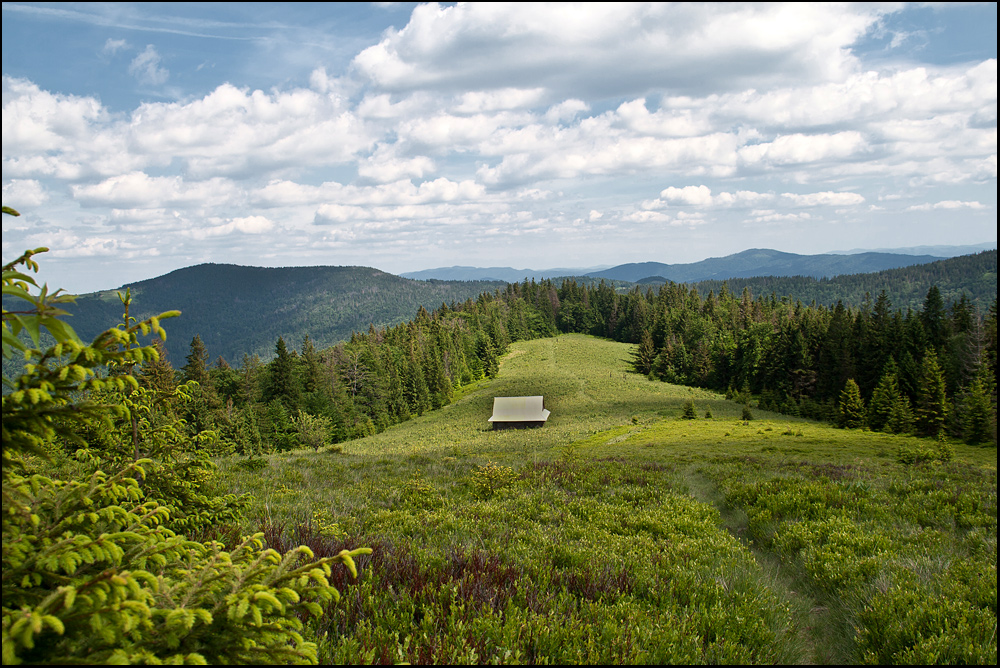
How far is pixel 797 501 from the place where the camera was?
10.2m

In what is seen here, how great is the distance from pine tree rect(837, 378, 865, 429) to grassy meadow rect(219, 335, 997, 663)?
144ft

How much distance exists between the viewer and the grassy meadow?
4.42 m

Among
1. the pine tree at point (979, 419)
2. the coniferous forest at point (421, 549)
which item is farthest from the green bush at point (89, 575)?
the pine tree at point (979, 419)

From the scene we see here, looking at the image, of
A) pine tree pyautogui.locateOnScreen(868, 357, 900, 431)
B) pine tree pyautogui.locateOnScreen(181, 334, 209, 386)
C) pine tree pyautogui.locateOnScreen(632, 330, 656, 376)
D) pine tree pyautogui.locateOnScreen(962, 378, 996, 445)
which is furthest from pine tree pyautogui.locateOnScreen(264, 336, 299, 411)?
pine tree pyautogui.locateOnScreen(632, 330, 656, 376)

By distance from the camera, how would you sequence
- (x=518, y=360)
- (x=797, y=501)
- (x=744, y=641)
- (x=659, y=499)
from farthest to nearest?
(x=518, y=360) → (x=659, y=499) → (x=797, y=501) → (x=744, y=641)

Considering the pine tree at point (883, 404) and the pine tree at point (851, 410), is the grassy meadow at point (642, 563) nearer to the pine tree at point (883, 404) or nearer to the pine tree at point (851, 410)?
the pine tree at point (883, 404)

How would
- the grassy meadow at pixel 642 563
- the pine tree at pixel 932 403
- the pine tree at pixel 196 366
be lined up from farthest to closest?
the pine tree at pixel 196 366
the pine tree at pixel 932 403
the grassy meadow at pixel 642 563

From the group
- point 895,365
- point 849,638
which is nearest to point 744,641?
point 849,638

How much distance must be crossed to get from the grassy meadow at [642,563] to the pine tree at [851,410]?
144 ft

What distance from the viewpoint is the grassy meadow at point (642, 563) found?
14.5 feet

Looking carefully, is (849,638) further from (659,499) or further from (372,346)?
(372,346)

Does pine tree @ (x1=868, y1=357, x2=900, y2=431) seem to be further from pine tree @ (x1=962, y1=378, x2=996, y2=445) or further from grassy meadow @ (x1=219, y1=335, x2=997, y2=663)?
grassy meadow @ (x1=219, y1=335, x2=997, y2=663)

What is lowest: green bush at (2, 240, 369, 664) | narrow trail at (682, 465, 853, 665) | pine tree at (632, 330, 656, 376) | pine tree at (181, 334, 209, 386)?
pine tree at (632, 330, 656, 376)

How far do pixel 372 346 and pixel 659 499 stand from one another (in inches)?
3603
